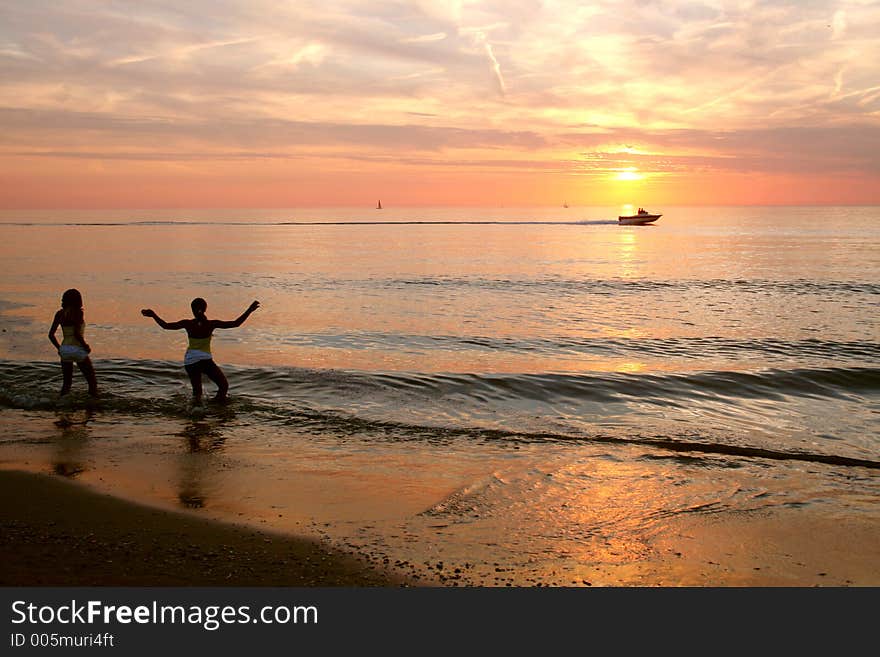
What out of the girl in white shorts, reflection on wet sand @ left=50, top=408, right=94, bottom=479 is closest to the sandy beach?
reflection on wet sand @ left=50, top=408, right=94, bottom=479

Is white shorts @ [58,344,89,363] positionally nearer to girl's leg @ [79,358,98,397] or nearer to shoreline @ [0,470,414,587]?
girl's leg @ [79,358,98,397]

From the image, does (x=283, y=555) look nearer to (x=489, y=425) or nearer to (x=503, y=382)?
(x=489, y=425)

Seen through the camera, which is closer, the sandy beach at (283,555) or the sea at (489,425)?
the sandy beach at (283,555)

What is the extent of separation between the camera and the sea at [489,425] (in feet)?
21.7

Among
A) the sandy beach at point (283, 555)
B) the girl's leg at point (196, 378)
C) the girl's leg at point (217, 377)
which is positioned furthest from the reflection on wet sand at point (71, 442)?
the girl's leg at point (217, 377)

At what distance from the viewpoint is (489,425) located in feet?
38.2

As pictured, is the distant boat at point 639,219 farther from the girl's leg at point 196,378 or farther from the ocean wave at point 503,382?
the girl's leg at point 196,378

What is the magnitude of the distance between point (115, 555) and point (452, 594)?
2.79 metres

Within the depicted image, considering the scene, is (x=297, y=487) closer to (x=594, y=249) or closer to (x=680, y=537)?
(x=680, y=537)

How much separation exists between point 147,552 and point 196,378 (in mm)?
6378

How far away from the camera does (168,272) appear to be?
4325 centimetres

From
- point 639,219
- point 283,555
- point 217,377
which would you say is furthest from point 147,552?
point 639,219

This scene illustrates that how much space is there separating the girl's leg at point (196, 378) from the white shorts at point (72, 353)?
1988mm

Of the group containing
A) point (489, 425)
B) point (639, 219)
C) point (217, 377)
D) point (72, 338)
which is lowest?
point (489, 425)
